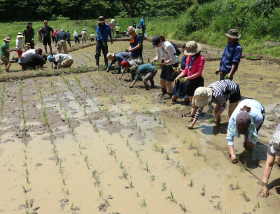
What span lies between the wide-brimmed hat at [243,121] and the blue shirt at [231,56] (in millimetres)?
2392

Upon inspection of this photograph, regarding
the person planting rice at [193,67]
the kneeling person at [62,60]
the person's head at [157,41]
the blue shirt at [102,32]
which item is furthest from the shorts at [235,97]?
the kneeling person at [62,60]

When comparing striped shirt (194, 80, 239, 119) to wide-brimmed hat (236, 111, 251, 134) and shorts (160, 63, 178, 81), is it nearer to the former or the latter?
wide-brimmed hat (236, 111, 251, 134)

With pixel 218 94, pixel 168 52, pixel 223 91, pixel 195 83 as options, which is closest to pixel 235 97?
pixel 223 91

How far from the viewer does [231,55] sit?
5.80 meters

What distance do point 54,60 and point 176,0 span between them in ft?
110

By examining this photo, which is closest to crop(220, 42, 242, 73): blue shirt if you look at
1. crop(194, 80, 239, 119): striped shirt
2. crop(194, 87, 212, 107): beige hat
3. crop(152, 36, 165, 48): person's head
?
crop(194, 80, 239, 119): striped shirt

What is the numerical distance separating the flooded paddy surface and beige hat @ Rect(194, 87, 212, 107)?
2.21 ft

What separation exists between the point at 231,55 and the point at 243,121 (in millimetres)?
2669

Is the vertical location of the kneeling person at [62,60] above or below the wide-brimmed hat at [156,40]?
below

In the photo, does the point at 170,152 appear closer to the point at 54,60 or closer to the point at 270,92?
the point at 270,92

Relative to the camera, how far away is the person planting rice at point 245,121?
3545 millimetres

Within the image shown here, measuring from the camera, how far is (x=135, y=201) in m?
3.25

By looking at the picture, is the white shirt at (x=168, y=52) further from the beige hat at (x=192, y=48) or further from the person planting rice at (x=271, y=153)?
the person planting rice at (x=271, y=153)

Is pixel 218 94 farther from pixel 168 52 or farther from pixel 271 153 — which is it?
pixel 168 52
